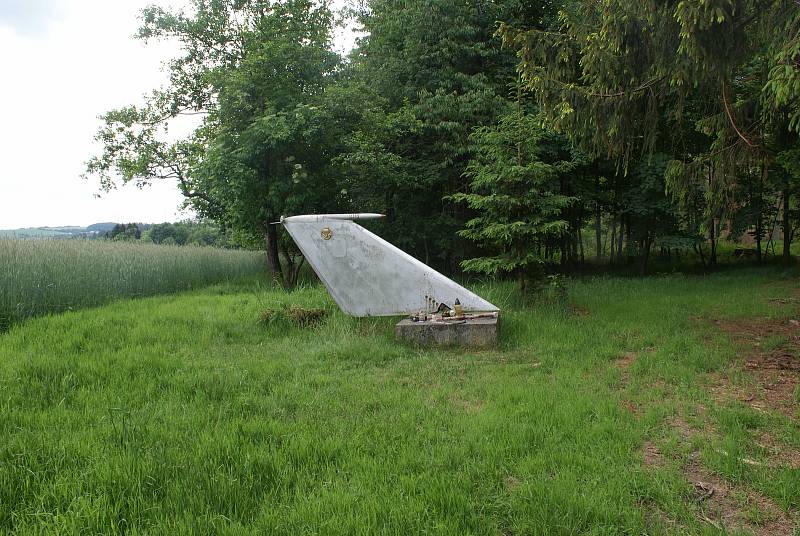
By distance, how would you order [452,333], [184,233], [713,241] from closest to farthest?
[452,333], [713,241], [184,233]

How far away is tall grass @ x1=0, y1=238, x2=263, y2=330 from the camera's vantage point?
7.61 metres

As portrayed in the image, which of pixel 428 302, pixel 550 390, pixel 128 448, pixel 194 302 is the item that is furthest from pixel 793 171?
pixel 128 448

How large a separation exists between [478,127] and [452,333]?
24.0 ft

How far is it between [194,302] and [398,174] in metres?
5.69

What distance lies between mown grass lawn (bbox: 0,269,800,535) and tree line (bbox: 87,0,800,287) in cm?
273

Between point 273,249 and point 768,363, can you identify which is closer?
point 768,363

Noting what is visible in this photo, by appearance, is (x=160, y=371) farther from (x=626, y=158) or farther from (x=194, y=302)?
(x=626, y=158)

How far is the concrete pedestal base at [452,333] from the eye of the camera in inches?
237

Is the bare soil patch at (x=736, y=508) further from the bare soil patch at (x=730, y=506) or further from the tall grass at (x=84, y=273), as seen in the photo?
the tall grass at (x=84, y=273)

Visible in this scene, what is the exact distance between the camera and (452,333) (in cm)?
609

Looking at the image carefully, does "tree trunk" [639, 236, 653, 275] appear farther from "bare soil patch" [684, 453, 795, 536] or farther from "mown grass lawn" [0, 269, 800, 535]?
"bare soil patch" [684, 453, 795, 536]

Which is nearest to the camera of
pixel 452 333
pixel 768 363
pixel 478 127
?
pixel 768 363

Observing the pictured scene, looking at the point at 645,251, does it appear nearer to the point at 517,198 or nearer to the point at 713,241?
the point at 713,241

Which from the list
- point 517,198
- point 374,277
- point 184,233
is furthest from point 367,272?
point 184,233
